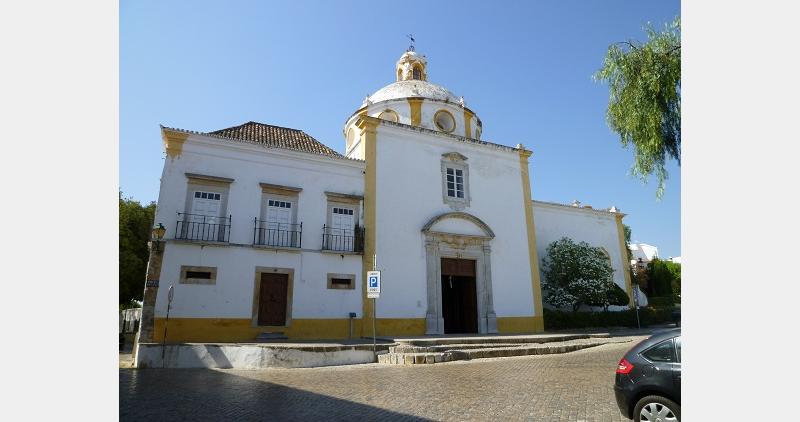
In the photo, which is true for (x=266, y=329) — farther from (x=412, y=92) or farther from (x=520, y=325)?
(x=412, y=92)

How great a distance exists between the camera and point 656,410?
14.4 feet

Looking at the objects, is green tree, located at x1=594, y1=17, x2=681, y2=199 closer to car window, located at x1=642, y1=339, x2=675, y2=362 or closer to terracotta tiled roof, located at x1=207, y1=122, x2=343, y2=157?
car window, located at x1=642, y1=339, x2=675, y2=362

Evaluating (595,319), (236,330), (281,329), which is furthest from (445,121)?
(236,330)

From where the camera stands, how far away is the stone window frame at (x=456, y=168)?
1905 cm

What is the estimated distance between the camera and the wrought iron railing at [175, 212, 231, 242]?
46.7 ft

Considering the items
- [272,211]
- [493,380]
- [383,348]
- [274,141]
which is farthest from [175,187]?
[493,380]

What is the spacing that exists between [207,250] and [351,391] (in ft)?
29.5

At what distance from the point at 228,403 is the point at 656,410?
18.4ft

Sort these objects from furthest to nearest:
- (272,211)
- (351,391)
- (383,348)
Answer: (272,211) → (383,348) → (351,391)

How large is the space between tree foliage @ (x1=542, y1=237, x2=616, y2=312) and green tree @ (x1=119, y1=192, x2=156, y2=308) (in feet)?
65.9

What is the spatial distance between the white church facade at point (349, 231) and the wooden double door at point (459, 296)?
0.06 meters

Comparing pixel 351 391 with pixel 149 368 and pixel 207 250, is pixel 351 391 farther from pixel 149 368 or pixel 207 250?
pixel 207 250

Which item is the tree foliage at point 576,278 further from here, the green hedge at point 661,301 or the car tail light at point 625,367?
the car tail light at point 625,367
